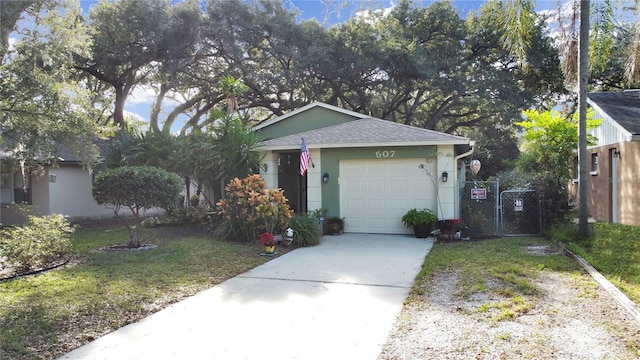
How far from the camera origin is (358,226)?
11.8 metres

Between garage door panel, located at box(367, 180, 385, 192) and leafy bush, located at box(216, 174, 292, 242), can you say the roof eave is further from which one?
leafy bush, located at box(216, 174, 292, 242)

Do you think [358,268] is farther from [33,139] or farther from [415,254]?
[33,139]

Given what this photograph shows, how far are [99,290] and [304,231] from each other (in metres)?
4.93

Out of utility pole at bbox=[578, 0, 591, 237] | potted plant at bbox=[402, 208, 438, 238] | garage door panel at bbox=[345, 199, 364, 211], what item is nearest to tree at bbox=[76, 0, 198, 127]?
garage door panel at bbox=[345, 199, 364, 211]

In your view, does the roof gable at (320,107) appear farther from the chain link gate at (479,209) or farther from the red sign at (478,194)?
the red sign at (478,194)

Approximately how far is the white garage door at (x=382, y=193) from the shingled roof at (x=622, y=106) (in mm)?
5373

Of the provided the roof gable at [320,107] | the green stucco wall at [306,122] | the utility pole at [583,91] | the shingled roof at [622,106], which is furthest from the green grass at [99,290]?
the shingled roof at [622,106]

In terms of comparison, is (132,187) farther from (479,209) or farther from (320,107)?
(320,107)

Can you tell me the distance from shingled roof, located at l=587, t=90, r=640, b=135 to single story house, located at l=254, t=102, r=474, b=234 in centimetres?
419

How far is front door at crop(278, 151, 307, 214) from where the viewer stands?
45.9ft

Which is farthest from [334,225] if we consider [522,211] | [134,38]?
[134,38]

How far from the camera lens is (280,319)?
180 inches

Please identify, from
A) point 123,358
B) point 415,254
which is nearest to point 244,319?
point 123,358

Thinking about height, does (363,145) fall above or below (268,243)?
above
